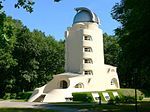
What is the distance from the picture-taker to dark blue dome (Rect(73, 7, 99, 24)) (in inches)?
2420

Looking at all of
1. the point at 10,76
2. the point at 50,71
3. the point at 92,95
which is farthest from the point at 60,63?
the point at 92,95

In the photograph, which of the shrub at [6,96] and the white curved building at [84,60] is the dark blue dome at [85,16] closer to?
the white curved building at [84,60]

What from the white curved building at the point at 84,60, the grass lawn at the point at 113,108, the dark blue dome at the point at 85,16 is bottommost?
the grass lawn at the point at 113,108

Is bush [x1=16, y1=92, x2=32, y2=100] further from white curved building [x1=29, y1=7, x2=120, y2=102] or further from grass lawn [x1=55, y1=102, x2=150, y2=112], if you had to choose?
grass lawn [x1=55, y1=102, x2=150, y2=112]

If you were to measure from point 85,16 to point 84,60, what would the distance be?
338 inches

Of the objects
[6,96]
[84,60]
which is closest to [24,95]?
[6,96]

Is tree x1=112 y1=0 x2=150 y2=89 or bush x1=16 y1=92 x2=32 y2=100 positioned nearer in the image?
tree x1=112 y1=0 x2=150 y2=89

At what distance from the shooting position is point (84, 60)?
58.9 metres

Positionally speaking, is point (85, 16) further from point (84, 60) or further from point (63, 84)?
point (63, 84)

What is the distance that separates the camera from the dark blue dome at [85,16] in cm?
6147

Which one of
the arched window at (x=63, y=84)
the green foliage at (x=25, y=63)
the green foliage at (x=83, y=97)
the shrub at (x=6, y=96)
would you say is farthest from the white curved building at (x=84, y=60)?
the shrub at (x=6, y=96)

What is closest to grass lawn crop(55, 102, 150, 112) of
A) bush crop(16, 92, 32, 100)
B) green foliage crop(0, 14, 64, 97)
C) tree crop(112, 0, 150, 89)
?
tree crop(112, 0, 150, 89)

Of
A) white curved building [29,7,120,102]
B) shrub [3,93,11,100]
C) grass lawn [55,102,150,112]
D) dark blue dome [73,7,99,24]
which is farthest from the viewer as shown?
dark blue dome [73,7,99,24]

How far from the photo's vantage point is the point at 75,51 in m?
59.6
